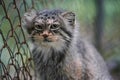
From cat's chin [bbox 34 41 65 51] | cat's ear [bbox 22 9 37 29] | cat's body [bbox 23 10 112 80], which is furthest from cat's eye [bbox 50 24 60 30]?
cat's ear [bbox 22 9 37 29]

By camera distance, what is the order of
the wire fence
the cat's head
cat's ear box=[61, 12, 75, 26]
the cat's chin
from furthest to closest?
1. cat's ear box=[61, 12, 75, 26]
2. the cat's chin
3. the cat's head
4. the wire fence

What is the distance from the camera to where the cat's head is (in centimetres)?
405

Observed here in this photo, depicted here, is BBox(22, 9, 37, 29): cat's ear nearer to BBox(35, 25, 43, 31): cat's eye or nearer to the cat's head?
the cat's head

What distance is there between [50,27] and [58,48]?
346 millimetres

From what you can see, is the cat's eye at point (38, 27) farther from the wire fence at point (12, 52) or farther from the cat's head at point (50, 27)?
the wire fence at point (12, 52)

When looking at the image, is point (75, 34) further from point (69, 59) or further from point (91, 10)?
point (91, 10)

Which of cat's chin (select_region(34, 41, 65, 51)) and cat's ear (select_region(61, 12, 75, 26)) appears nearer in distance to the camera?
cat's chin (select_region(34, 41, 65, 51))

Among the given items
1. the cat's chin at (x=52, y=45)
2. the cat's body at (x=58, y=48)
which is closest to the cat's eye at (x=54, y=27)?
the cat's body at (x=58, y=48)

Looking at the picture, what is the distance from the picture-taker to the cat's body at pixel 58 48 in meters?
4.10

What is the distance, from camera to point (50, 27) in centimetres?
404

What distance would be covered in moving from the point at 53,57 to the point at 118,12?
256 centimetres

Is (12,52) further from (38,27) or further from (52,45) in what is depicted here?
(52,45)

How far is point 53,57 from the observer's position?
446 cm

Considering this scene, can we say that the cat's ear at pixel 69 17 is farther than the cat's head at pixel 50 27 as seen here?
Yes
